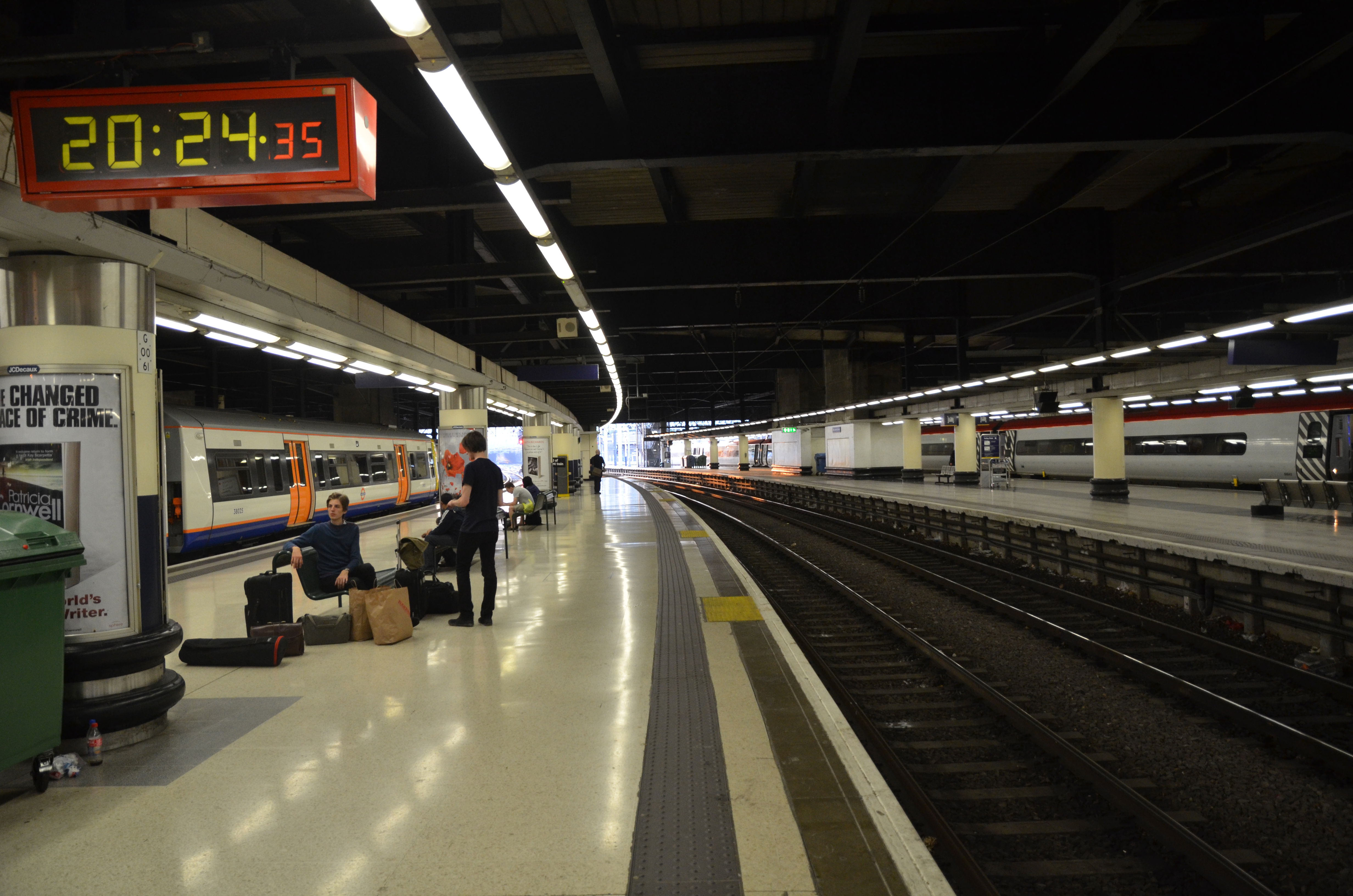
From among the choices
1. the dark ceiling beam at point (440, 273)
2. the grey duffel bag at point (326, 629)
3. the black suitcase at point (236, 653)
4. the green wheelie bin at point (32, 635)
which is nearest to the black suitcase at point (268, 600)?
the grey duffel bag at point (326, 629)

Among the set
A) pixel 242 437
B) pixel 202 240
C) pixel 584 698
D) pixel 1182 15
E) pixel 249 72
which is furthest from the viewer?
pixel 242 437

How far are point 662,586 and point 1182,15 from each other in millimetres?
7150

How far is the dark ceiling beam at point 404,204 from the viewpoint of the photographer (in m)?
6.48

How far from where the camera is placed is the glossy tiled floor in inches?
108

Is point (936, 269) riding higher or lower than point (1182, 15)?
lower

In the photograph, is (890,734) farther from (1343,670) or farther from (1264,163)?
(1264,163)

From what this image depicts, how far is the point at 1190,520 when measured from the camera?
1428 centimetres

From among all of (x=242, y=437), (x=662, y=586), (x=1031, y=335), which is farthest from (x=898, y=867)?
(x=1031, y=335)

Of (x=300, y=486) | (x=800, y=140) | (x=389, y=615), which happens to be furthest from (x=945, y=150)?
(x=300, y=486)

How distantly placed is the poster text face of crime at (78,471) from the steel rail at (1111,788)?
5596 mm

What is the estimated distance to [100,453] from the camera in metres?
4.09

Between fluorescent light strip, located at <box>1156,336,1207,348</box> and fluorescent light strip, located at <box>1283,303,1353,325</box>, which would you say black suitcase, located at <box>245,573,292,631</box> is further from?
fluorescent light strip, located at <box>1156,336,1207,348</box>

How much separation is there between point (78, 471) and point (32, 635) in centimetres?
Result: 100

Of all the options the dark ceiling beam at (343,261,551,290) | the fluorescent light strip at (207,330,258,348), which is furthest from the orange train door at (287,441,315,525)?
the dark ceiling beam at (343,261,551,290)
